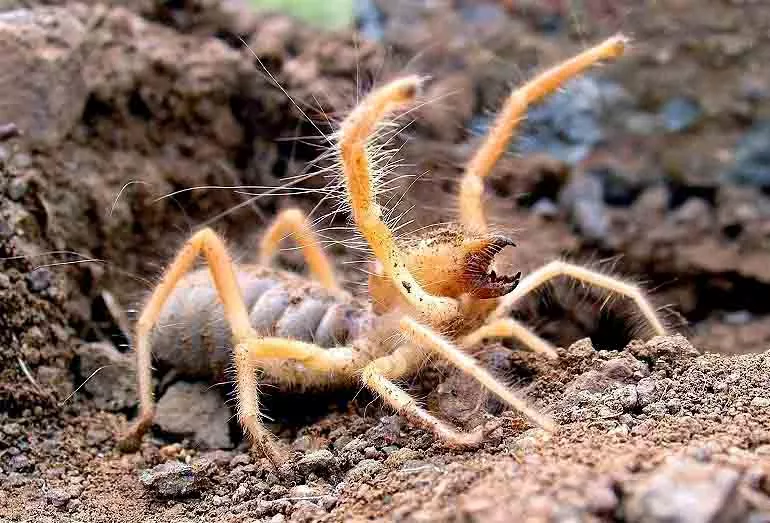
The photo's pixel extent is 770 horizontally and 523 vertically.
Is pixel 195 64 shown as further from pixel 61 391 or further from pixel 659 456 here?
pixel 659 456

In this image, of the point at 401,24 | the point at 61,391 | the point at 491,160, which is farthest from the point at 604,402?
the point at 401,24

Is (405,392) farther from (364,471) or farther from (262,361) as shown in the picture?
(262,361)

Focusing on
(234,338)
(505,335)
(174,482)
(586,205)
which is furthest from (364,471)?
(586,205)

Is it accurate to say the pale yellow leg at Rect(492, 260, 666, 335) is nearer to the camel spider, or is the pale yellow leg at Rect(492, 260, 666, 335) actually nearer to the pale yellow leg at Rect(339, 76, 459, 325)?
the camel spider

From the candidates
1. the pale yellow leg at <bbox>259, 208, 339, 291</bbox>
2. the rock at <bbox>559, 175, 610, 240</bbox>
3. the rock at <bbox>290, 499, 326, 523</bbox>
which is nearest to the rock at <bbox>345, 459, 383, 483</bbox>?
the rock at <bbox>290, 499, 326, 523</bbox>

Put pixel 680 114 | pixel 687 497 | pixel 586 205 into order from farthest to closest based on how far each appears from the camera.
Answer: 1. pixel 680 114
2. pixel 586 205
3. pixel 687 497

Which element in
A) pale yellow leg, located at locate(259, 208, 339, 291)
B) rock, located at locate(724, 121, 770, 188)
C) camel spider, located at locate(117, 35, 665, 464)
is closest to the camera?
camel spider, located at locate(117, 35, 665, 464)
